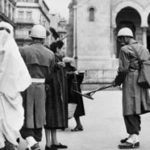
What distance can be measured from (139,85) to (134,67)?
32cm

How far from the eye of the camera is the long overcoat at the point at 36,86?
263 inches

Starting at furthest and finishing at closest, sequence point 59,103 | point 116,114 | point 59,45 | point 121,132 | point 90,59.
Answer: point 90,59, point 116,114, point 121,132, point 59,45, point 59,103

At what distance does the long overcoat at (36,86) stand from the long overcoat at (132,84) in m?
1.34

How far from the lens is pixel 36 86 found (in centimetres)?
676

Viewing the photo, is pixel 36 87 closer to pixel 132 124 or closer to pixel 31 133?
pixel 31 133

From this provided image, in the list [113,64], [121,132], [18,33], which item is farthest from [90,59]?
[18,33]

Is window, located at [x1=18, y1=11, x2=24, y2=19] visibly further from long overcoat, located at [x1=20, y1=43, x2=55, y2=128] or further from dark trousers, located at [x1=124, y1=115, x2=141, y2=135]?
long overcoat, located at [x1=20, y1=43, x2=55, y2=128]

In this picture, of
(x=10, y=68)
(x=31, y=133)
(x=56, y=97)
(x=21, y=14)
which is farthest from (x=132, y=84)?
(x=21, y=14)

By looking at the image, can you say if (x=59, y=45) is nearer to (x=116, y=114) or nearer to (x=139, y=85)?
(x=139, y=85)

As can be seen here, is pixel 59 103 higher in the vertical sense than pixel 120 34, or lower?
lower

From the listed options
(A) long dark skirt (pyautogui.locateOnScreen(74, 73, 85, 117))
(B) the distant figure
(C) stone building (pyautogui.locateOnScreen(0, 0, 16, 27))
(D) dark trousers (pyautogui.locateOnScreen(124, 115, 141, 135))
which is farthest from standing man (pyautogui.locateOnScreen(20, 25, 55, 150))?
(C) stone building (pyautogui.locateOnScreen(0, 0, 16, 27))

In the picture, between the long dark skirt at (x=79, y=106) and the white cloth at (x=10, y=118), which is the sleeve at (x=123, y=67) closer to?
the white cloth at (x=10, y=118)

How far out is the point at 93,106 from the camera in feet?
49.5

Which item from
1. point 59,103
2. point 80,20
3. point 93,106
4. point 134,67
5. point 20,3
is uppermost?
point 20,3
